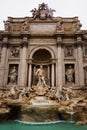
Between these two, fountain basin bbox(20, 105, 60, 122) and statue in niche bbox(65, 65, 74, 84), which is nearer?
fountain basin bbox(20, 105, 60, 122)

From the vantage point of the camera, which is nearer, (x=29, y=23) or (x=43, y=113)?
(x=43, y=113)

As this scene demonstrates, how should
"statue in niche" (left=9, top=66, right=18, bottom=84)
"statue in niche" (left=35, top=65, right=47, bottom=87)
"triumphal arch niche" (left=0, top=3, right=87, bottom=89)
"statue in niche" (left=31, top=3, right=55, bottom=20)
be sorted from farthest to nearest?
"statue in niche" (left=31, top=3, right=55, bottom=20), "statue in niche" (left=9, top=66, right=18, bottom=84), "triumphal arch niche" (left=0, top=3, right=87, bottom=89), "statue in niche" (left=35, top=65, right=47, bottom=87)

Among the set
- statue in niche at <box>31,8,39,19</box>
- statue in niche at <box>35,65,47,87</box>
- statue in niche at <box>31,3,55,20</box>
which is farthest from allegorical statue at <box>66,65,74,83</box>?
statue in niche at <box>31,8,39,19</box>

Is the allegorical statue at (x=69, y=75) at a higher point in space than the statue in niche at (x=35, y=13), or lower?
lower

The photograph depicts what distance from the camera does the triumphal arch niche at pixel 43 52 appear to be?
21016 mm

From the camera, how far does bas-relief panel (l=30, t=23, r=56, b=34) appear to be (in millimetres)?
23281

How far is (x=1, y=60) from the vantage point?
21703 millimetres

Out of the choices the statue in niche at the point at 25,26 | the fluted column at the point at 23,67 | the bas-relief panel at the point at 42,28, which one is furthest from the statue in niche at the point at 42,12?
the fluted column at the point at 23,67

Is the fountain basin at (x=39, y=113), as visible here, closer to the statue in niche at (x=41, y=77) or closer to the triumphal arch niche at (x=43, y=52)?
the statue in niche at (x=41, y=77)

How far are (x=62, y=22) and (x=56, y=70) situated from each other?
655 centimetres

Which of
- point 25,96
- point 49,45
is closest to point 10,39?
point 49,45

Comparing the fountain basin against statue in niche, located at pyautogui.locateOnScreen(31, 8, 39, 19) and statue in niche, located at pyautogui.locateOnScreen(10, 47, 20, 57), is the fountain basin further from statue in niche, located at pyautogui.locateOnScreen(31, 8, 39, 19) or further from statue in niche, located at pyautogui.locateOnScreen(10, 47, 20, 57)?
statue in niche, located at pyautogui.locateOnScreen(31, 8, 39, 19)

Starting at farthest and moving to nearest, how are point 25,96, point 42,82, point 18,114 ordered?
1. point 42,82
2. point 25,96
3. point 18,114

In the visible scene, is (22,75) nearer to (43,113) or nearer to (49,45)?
(49,45)
